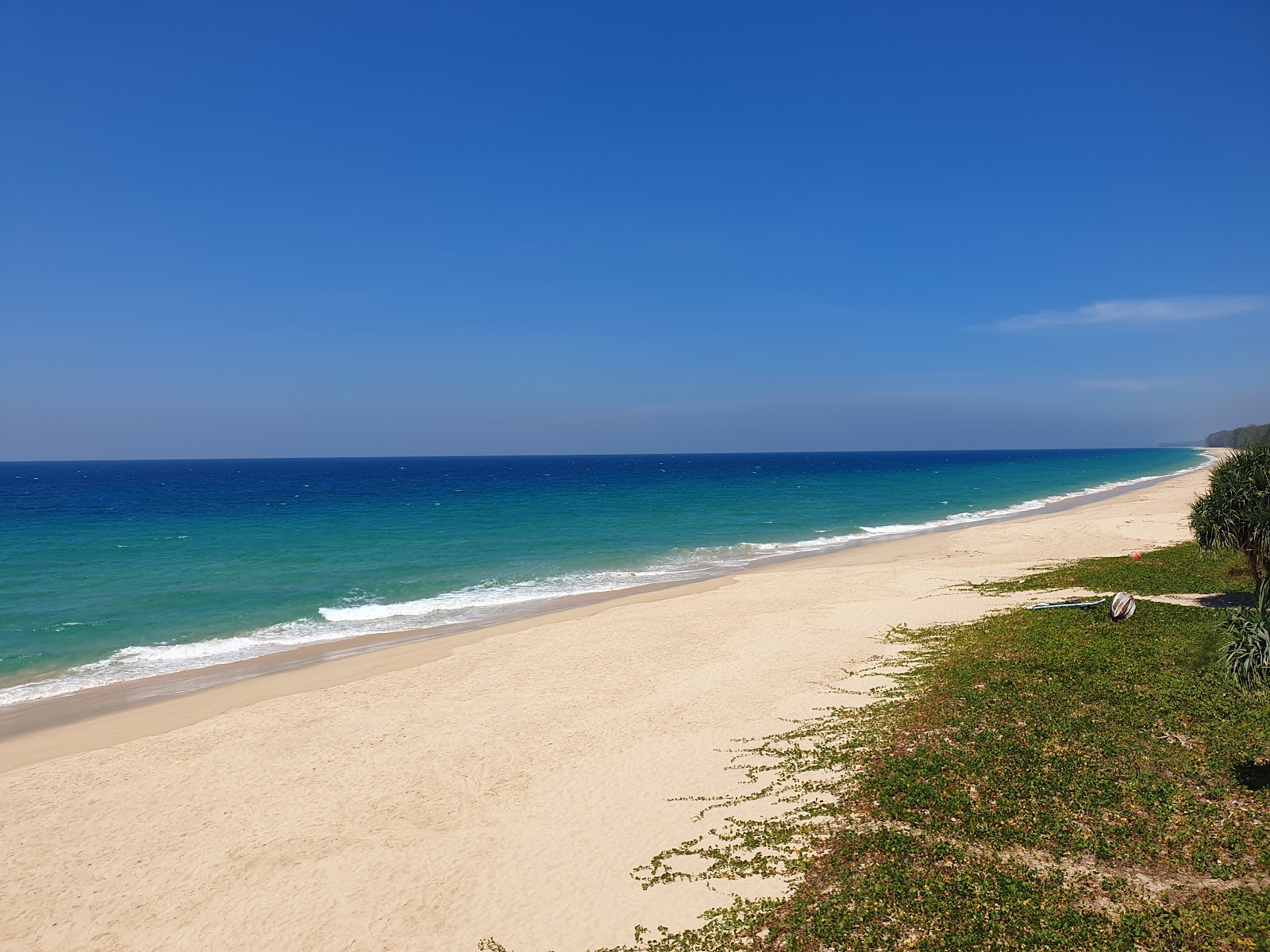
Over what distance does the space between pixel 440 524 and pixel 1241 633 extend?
2139 inches

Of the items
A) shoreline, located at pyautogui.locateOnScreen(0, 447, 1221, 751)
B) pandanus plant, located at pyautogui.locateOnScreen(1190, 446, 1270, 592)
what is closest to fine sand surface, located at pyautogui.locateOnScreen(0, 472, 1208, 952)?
shoreline, located at pyautogui.locateOnScreen(0, 447, 1221, 751)

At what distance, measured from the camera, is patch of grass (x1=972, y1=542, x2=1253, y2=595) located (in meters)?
22.0

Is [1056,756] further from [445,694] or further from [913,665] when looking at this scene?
[445,694]

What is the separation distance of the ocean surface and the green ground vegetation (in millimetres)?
20224

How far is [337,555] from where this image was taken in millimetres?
43281

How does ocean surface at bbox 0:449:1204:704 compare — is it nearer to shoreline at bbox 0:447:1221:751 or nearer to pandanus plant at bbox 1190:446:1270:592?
shoreline at bbox 0:447:1221:751

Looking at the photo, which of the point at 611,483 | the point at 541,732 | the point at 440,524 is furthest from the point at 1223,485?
the point at 611,483

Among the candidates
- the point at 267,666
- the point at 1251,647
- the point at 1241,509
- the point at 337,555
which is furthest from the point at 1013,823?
the point at 337,555

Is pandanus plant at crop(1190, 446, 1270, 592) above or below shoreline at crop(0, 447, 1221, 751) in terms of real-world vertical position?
above

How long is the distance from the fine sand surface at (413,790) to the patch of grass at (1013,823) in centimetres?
122

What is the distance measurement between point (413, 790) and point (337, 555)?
112ft

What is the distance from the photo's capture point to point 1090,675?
48.2ft

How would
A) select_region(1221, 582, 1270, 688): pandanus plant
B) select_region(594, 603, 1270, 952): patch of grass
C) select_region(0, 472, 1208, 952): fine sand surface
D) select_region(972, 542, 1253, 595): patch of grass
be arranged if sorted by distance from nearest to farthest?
select_region(594, 603, 1270, 952): patch of grass, select_region(0, 472, 1208, 952): fine sand surface, select_region(1221, 582, 1270, 688): pandanus plant, select_region(972, 542, 1253, 595): patch of grass

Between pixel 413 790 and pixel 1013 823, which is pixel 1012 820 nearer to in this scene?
pixel 1013 823
